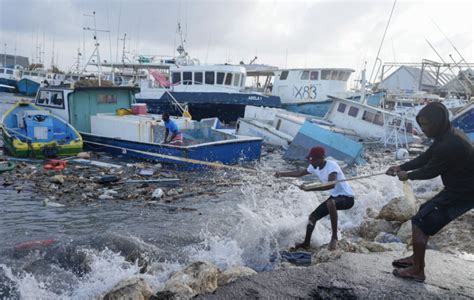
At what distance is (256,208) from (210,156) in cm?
418

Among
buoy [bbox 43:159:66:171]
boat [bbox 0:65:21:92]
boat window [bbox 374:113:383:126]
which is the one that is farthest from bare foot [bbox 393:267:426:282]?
boat [bbox 0:65:21:92]

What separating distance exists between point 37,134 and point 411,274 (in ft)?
42.1

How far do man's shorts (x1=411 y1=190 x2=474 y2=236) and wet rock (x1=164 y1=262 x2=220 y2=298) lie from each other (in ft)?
7.24

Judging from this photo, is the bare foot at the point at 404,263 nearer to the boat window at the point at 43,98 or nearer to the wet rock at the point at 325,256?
the wet rock at the point at 325,256

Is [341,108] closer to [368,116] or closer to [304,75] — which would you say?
[368,116]

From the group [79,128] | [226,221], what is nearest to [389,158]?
[226,221]

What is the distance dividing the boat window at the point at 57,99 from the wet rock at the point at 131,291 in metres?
13.0

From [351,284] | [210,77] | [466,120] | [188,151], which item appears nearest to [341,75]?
[210,77]

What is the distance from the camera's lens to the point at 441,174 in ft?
13.3

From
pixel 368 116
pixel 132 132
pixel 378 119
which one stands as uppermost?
pixel 368 116

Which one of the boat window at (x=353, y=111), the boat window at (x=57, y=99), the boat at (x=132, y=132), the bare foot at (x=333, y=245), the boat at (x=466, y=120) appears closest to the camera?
the bare foot at (x=333, y=245)

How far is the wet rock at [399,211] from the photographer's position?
7000 mm

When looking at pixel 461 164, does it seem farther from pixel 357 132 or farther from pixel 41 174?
pixel 357 132

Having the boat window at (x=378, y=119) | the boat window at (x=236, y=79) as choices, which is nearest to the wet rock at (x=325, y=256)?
the boat window at (x=378, y=119)
